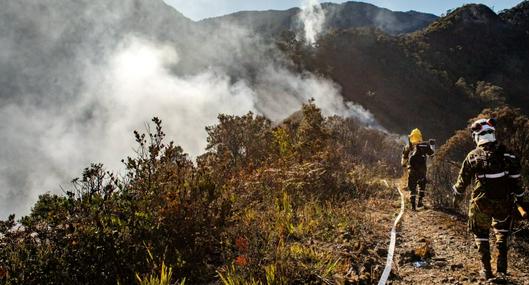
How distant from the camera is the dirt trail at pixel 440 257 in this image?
4418 millimetres

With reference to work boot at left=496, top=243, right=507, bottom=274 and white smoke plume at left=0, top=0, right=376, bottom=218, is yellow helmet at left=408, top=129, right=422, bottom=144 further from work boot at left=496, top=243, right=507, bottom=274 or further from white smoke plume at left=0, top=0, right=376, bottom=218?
white smoke plume at left=0, top=0, right=376, bottom=218

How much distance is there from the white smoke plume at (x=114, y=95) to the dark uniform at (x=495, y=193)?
30915mm

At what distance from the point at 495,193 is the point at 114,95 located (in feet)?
256

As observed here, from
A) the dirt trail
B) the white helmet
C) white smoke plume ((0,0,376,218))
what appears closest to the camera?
the white helmet

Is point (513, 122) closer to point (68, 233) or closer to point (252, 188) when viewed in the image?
point (252, 188)

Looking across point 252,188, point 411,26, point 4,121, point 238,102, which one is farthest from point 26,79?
point 252,188

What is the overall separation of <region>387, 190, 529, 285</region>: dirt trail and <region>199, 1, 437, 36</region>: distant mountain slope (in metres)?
96.3

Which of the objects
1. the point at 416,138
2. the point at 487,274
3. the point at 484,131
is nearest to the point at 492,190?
the point at 484,131

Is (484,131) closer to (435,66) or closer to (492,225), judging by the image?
(492,225)

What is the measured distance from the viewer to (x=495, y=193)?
14.0 ft

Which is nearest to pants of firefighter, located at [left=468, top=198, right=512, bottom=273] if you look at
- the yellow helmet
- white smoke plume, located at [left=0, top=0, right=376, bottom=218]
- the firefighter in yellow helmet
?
the firefighter in yellow helmet

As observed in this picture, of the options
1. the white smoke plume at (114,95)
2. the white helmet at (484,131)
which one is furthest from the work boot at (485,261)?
the white smoke plume at (114,95)

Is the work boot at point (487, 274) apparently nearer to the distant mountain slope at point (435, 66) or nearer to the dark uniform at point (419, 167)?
the dark uniform at point (419, 167)

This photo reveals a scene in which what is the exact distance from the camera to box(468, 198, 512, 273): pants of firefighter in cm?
425
